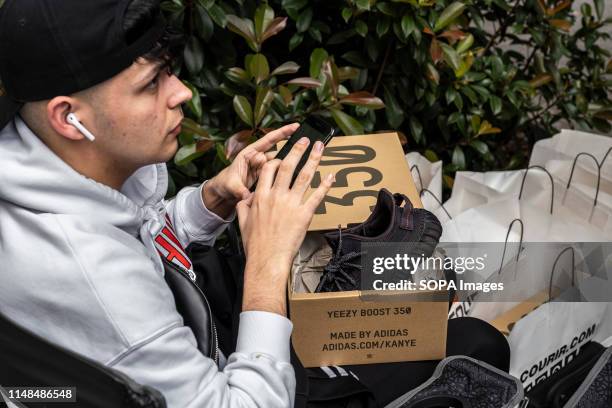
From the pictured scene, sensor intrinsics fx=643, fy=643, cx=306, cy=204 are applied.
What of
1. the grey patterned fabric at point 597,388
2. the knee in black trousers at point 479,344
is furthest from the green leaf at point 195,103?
the grey patterned fabric at point 597,388

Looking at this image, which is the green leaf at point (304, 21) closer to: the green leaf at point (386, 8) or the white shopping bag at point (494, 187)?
the green leaf at point (386, 8)

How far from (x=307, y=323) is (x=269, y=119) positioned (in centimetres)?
72

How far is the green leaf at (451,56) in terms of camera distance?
1.95 m

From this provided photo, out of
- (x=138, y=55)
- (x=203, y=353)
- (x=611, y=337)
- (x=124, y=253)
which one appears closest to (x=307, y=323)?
(x=203, y=353)

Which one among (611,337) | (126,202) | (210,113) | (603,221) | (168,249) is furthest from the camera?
(210,113)

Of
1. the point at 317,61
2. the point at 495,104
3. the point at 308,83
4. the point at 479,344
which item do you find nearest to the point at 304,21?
the point at 317,61

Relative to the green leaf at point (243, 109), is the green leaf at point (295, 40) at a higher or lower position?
higher

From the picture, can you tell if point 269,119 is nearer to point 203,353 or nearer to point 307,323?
point 307,323

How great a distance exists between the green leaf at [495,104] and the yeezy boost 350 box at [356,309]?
2.61 ft

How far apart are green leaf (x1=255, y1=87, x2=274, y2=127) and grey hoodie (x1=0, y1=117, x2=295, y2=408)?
750 millimetres

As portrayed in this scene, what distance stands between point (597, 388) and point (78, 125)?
1159 millimetres

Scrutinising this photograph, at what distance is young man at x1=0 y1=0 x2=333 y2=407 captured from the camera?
0.92 metres

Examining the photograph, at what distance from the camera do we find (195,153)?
5.78 ft

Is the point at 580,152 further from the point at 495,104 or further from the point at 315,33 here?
the point at 315,33
